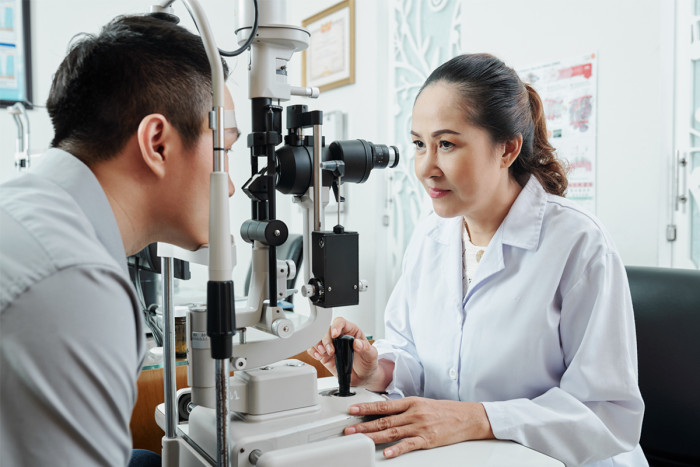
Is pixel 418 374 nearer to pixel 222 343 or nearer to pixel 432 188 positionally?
pixel 432 188

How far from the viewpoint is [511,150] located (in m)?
1.29

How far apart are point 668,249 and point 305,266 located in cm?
162

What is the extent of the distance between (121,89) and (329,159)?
0.31m

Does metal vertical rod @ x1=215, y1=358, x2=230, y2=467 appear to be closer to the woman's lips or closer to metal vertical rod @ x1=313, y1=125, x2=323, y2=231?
metal vertical rod @ x1=313, y1=125, x2=323, y2=231

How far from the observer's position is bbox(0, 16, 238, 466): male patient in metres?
0.51

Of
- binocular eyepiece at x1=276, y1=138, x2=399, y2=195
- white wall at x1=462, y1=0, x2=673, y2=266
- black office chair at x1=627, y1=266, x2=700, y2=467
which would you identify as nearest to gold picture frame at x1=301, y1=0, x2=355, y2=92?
white wall at x1=462, y1=0, x2=673, y2=266

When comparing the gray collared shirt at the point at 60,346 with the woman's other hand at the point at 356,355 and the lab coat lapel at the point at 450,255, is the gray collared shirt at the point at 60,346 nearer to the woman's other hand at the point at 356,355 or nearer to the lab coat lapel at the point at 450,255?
the woman's other hand at the point at 356,355

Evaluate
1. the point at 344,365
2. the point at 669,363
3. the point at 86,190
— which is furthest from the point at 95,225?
the point at 669,363

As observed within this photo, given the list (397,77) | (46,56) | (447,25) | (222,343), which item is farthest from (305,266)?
(46,56)

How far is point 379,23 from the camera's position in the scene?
11.0 ft

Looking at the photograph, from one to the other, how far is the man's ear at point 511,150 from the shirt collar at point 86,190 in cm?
88

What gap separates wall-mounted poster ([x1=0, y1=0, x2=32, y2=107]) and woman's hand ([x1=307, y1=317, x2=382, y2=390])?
303 centimetres

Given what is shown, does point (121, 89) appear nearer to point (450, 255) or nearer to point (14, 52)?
point (450, 255)

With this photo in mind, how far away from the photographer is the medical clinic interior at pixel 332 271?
556 mm
